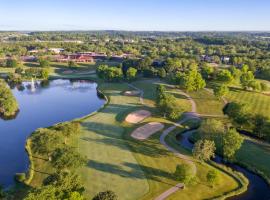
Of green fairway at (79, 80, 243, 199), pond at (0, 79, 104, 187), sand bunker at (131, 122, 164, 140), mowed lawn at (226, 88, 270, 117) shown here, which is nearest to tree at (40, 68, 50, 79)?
pond at (0, 79, 104, 187)

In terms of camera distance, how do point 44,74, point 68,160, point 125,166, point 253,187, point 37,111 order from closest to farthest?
point 68,160
point 253,187
point 125,166
point 37,111
point 44,74

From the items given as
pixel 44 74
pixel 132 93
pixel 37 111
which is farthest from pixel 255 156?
pixel 44 74

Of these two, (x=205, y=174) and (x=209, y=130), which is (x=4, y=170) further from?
(x=209, y=130)

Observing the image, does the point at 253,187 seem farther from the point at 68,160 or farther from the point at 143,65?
the point at 143,65

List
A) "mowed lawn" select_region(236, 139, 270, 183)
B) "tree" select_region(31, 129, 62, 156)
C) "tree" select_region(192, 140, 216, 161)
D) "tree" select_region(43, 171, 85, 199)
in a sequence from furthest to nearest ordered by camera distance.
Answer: "mowed lawn" select_region(236, 139, 270, 183), "tree" select_region(192, 140, 216, 161), "tree" select_region(31, 129, 62, 156), "tree" select_region(43, 171, 85, 199)

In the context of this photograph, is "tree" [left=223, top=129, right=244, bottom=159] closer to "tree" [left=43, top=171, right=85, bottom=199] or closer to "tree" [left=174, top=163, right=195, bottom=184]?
"tree" [left=174, top=163, right=195, bottom=184]

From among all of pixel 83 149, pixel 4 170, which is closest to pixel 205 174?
pixel 83 149
